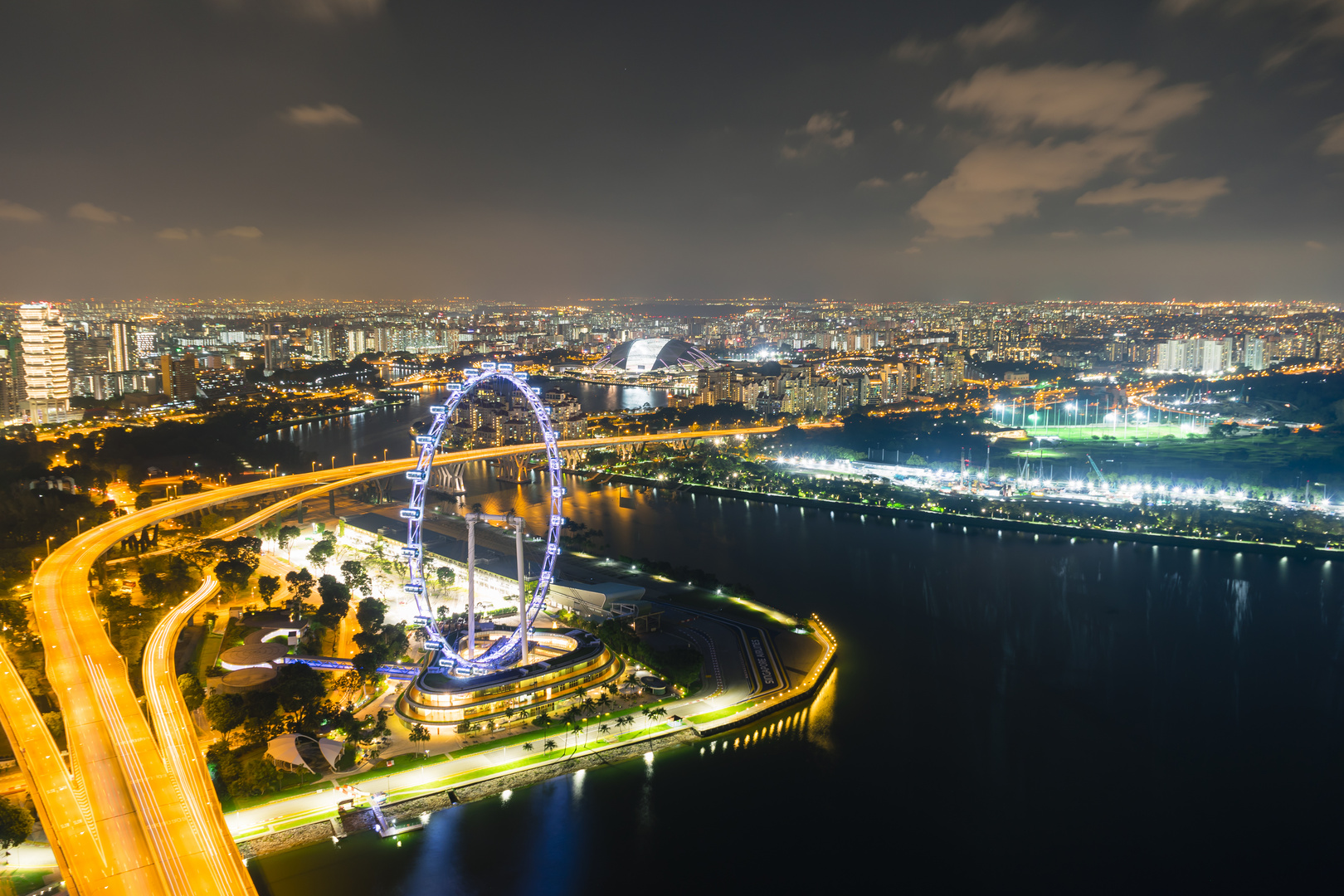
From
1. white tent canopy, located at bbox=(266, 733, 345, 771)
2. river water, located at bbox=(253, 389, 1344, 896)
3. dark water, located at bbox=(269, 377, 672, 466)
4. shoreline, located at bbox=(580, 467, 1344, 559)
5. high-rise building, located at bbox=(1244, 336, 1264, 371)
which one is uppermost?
high-rise building, located at bbox=(1244, 336, 1264, 371)

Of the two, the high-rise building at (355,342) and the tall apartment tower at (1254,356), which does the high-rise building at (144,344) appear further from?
the tall apartment tower at (1254,356)

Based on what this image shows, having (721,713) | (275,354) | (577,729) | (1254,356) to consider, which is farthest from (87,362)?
(1254,356)

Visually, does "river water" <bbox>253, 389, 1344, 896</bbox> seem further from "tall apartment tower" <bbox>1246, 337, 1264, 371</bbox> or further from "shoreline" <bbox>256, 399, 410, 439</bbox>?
"tall apartment tower" <bbox>1246, 337, 1264, 371</bbox>

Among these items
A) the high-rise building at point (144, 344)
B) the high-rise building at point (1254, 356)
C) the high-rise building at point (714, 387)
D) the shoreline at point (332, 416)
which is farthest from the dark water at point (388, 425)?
the high-rise building at point (1254, 356)

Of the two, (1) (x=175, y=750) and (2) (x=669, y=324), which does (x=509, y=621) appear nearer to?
(1) (x=175, y=750)

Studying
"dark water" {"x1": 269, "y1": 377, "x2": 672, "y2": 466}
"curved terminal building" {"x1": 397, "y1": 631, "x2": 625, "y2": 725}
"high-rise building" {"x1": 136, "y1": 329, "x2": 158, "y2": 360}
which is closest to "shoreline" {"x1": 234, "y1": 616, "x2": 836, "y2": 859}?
"curved terminal building" {"x1": 397, "y1": 631, "x2": 625, "y2": 725}

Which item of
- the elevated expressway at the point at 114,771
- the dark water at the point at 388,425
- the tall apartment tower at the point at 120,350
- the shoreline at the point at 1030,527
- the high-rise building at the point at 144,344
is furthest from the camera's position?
the high-rise building at the point at 144,344

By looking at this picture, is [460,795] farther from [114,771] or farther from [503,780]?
[114,771]
